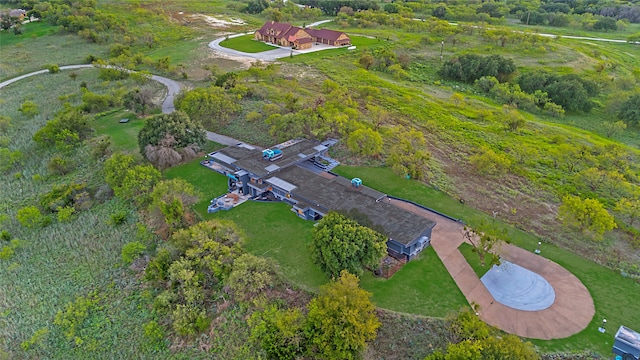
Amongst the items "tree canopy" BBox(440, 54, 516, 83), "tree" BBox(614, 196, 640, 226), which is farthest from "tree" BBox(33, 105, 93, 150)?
"tree canopy" BBox(440, 54, 516, 83)

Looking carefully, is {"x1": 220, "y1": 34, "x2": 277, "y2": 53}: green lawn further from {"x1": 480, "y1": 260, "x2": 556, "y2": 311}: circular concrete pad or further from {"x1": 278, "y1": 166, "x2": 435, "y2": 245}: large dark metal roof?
{"x1": 480, "y1": 260, "x2": 556, "y2": 311}: circular concrete pad

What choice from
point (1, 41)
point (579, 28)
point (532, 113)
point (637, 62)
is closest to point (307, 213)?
point (532, 113)

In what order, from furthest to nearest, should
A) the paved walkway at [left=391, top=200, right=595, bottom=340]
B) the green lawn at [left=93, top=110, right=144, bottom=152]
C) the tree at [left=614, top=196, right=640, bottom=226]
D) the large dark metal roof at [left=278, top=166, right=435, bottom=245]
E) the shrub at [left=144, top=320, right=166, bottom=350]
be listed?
the green lawn at [left=93, top=110, right=144, bottom=152]
the tree at [left=614, top=196, right=640, bottom=226]
the large dark metal roof at [left=278, top=166, right=435, bottom=245]
the shrub at [left=144, top=320, right=166, bottom=350]
the paved walkway at [left=391, top=200, right=595, bottom=340]

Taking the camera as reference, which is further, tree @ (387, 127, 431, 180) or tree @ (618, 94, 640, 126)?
tree @ (618, 94, 640, 126)

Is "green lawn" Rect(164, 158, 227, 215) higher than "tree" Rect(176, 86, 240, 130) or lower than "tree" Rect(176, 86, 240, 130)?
lower

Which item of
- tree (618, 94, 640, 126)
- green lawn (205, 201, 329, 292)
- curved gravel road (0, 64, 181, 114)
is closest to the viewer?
green lawn (205, 201, 329, 292)

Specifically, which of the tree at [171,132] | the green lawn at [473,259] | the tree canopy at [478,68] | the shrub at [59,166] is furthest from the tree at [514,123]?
the shrub at [59,166]

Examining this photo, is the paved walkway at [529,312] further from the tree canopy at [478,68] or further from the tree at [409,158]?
the tree canopy at [478,68]
